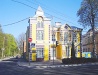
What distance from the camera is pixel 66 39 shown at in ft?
186

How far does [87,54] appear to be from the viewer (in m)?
63.9

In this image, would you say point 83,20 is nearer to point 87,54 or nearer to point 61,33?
point 61,33

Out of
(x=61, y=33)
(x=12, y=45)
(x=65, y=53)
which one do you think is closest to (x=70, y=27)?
(x=61, y=33)

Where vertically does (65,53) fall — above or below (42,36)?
below

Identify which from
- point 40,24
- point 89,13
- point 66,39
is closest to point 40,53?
point 40,24

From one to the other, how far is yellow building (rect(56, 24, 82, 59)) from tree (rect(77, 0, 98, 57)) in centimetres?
828

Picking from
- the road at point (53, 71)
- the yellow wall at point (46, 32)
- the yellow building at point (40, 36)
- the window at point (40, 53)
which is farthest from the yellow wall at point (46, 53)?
the road at point (53, 71)

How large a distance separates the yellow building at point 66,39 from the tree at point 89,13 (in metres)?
8.28

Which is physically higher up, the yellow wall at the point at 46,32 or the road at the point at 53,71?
the yellow wall at the point at 46,32

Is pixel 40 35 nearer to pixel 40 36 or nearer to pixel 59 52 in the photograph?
pixel 40 36

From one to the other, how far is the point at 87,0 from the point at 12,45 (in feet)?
281

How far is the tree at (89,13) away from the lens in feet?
156

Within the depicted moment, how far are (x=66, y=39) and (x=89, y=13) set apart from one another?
10.8m

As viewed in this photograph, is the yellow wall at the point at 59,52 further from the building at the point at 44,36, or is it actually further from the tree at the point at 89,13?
the tree at the point at 89,13
